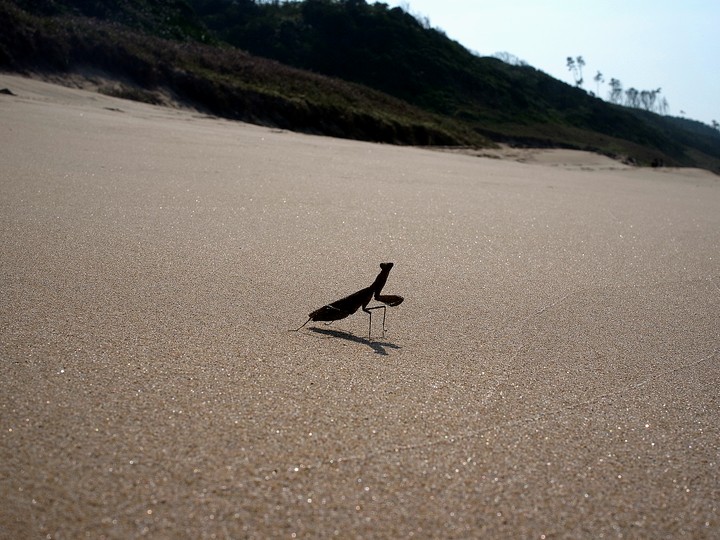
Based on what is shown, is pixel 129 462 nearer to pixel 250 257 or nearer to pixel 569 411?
pixel 569 411

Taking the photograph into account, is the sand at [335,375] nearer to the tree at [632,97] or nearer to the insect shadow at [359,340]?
the insect shadow at [359,340]

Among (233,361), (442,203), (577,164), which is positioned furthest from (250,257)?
(577,164)

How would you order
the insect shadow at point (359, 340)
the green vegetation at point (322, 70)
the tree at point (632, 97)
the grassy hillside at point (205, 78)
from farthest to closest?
the tree at point (632, 97), the green vegetation at point (322, 70), the grassy hillside at point (205, 78), the insect shadow at point (359, 340)

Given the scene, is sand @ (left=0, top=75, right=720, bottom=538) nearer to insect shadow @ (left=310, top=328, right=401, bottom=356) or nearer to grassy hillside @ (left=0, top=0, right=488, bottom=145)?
insect shadow @ (left=310, top=328, right=401, bottom=356)

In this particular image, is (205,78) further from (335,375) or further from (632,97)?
(632,97)

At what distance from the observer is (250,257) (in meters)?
2.69

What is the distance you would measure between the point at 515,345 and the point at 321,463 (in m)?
0.94

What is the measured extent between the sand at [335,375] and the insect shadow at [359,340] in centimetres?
1

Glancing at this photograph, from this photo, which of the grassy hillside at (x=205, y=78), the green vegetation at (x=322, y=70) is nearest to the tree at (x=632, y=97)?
the green vegetation at (x=322, y=70)

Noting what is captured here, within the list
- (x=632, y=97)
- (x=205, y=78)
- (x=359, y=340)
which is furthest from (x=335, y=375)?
(x=632, y=97)

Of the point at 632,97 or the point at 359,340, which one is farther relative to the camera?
the point at 632,97

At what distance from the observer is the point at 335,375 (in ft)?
5.36

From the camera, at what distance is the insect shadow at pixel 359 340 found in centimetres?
185

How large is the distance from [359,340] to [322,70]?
5018 centimetres
